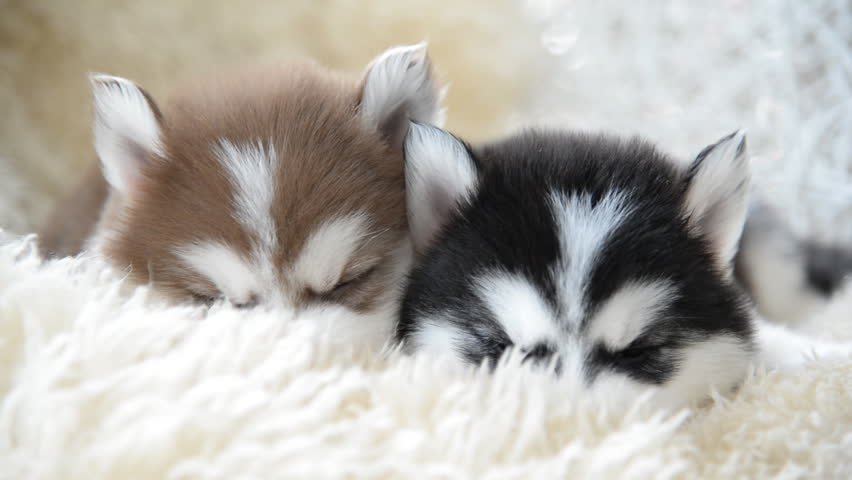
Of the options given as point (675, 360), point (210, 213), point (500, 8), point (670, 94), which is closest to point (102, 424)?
point (210, 213)

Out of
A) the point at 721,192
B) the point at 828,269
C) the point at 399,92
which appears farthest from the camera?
the point at 828,269

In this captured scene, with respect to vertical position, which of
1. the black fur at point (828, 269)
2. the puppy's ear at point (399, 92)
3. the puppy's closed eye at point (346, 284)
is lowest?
the black fur at point (828, 269)

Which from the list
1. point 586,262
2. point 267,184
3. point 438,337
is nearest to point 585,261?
point 586,262

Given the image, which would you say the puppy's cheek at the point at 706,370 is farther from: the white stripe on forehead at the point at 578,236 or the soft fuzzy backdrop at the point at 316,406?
the white stripe on forehead at the point at 578,236

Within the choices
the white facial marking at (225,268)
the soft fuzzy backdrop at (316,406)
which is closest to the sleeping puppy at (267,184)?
the white facial marking at (225,268)

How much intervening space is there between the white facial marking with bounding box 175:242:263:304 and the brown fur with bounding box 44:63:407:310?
1cm

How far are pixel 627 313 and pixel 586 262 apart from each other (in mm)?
78

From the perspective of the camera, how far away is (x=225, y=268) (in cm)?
98

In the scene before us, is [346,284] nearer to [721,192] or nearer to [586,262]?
[586,262]

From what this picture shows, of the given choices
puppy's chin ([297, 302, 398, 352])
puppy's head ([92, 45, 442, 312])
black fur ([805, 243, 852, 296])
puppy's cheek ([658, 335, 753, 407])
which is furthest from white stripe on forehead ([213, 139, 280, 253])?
black fur ([805, 243, 852, 296])

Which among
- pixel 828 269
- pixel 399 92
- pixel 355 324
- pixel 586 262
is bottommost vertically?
pixel 828 269

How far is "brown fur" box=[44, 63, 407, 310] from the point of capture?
3.23ft

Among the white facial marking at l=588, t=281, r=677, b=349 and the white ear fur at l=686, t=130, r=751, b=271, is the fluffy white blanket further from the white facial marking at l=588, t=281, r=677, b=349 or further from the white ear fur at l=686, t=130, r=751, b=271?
the white ear fur at l=686, t=130, r=751, b=271

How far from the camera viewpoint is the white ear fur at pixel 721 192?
972 mm
